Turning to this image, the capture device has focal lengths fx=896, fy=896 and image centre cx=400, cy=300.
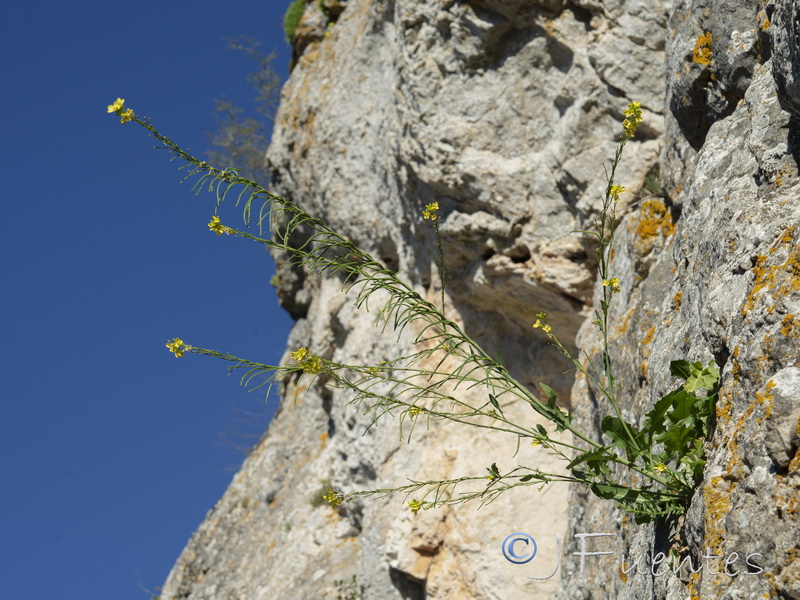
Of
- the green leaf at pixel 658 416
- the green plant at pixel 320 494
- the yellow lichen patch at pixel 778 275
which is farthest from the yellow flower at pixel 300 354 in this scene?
the green plant at pixel 320 494

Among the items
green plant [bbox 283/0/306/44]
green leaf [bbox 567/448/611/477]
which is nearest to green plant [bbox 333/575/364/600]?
green leaf [bbox 567/448/611/477]

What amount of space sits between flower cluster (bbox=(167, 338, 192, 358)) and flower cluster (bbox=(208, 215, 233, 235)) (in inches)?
15.2

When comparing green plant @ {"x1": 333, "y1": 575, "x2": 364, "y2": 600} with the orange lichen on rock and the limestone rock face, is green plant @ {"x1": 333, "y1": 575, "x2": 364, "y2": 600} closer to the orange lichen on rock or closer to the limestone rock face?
the limestone rock face

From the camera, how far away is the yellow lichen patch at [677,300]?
358 cm

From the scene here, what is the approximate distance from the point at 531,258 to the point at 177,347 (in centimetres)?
391

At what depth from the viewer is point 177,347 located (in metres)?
2.99

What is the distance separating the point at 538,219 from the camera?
645cm

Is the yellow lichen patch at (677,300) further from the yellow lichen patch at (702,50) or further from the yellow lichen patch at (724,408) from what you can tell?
the yellow lichen patch at (702,50)

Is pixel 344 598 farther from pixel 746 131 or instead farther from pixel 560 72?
pixel 746 131

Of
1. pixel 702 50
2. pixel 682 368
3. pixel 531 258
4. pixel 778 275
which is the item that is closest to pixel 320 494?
pixel 531 258

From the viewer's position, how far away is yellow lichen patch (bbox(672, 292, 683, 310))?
3.58 m

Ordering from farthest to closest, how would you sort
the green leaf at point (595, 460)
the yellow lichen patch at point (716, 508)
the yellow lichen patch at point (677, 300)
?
1. the yellow lichen patch at point (677, 300)
2. the green leaf at point (595, 460)
3. the yellow lichen patch at point (716, 508)

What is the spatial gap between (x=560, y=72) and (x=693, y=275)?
360cm

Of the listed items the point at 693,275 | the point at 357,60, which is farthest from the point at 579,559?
the point at 357,60
